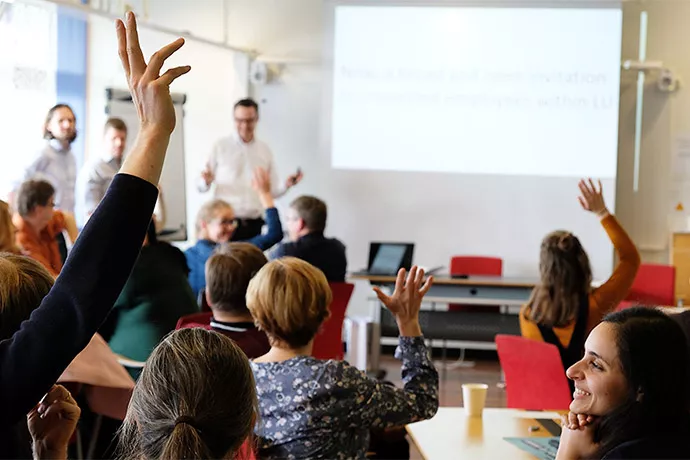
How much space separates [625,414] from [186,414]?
0.91 m

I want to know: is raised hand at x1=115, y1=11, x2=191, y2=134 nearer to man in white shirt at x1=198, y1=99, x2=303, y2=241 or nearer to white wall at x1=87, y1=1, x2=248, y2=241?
man in white shirt at x1=198, y1=99, x2=303, y2=241

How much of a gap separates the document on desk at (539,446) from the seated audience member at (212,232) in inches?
105

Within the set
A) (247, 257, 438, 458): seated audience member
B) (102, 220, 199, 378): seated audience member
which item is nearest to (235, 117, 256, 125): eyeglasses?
(102, 220, 199, 378): seated audience member

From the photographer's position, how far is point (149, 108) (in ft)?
3.97

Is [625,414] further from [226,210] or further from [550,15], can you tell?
[550,15]

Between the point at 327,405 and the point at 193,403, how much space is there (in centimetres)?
107

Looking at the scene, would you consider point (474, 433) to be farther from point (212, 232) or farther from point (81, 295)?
point (212, 232)

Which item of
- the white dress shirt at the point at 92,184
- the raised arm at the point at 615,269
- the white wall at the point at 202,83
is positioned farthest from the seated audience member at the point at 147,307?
the white wall at the point at 202,83

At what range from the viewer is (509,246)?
809 cm

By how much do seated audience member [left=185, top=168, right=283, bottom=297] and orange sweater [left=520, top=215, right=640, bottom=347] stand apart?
1.79 meters

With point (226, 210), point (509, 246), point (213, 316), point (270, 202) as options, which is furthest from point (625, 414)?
point (509, 246)

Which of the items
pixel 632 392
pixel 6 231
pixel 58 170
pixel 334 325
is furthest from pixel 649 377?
pixel 58 170

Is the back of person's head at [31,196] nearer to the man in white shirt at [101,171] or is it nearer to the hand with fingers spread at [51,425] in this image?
the man in white shirt at [101,171]

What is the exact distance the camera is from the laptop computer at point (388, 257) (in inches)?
290
